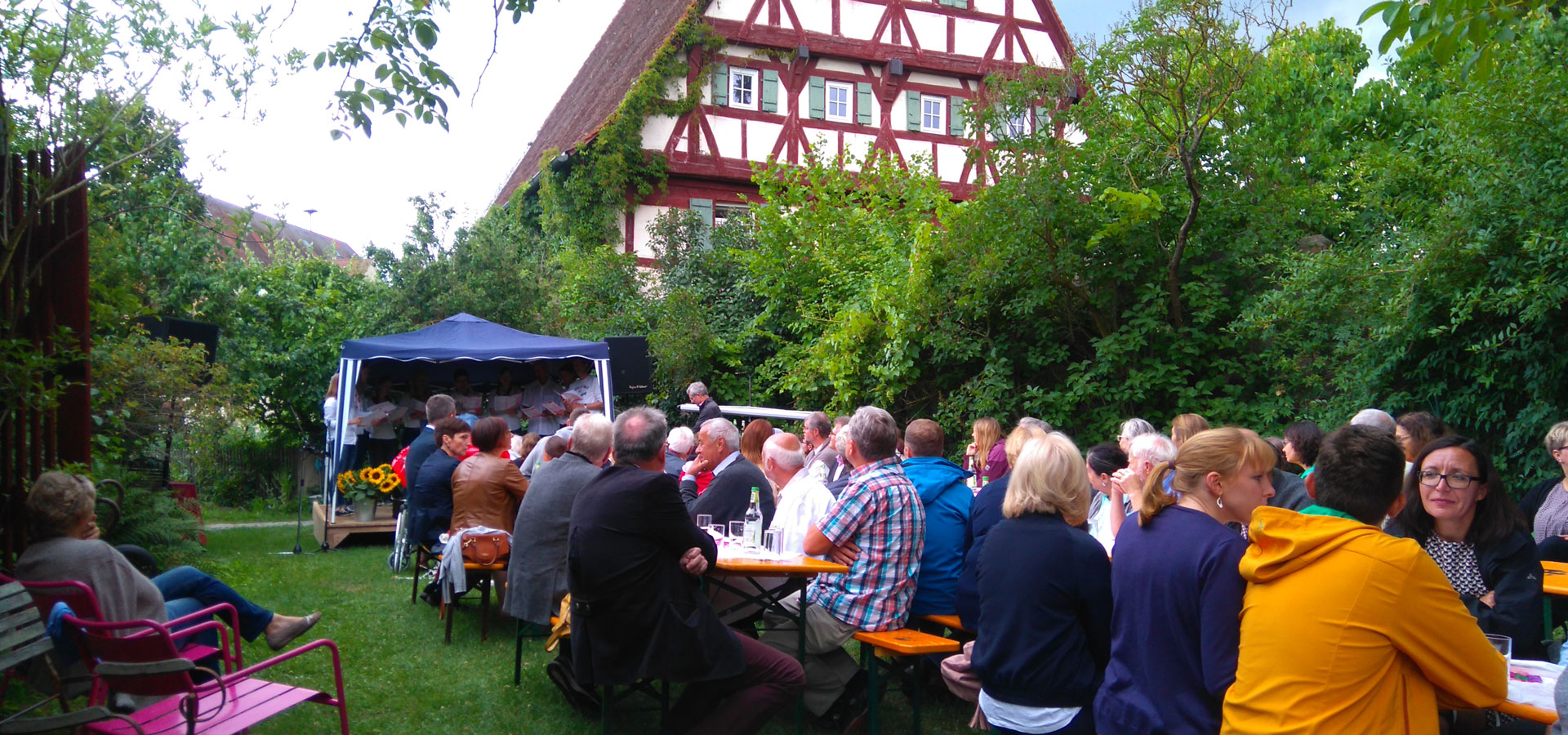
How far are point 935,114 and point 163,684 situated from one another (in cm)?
1831

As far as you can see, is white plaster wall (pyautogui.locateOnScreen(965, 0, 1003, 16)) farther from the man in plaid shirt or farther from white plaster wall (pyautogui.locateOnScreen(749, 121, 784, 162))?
the man in plaid shirt

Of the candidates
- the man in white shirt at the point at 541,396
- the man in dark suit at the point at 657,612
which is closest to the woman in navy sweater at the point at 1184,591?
the man in dark suit at the point at 657,612

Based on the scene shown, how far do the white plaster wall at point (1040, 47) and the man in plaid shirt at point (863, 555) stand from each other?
17082 millimetres

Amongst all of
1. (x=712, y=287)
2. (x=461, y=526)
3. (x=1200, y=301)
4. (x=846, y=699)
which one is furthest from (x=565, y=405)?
(x=846, y=699)

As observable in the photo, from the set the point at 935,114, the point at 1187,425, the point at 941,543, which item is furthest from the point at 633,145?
the point at 941,543

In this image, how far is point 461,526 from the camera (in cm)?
667

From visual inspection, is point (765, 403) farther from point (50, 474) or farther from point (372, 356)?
point (50, 474)

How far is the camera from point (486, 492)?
22.0ft

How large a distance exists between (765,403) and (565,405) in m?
3.41

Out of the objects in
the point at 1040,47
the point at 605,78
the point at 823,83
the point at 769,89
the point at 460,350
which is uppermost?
the point at 605,78

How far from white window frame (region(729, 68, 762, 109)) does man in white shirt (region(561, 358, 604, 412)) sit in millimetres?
Result: 7576

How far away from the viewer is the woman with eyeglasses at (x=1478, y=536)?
12.2ft

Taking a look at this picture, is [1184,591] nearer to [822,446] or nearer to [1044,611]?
[1044,611]

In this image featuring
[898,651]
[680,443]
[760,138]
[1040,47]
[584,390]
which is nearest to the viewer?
[898,651]
